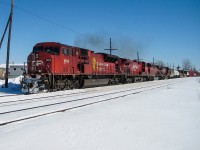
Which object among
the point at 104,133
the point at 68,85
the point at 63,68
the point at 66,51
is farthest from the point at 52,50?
the point at 104,133

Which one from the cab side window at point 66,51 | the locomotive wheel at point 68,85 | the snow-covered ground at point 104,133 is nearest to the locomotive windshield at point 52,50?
the cab side window at point 66,51

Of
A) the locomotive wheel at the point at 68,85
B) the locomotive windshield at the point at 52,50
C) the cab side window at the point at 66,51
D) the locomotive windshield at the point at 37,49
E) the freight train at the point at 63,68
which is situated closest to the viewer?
the freight train at the point at 63,68

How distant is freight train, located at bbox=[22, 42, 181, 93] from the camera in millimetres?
17766

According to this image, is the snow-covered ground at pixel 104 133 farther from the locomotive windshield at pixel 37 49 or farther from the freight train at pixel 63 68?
the locomotive windshield at pixel 37 49

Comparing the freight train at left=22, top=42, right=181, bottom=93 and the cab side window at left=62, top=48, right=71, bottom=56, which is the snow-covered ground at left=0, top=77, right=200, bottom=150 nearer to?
the freight train at left=22, top=42, right=181, bottom=93

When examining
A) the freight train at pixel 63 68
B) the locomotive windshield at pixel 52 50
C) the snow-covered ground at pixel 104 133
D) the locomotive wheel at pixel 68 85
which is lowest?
the snow-covered ground at pixel 104 133

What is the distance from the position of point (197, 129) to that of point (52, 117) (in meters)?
4.31

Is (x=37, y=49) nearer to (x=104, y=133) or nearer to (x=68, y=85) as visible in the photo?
(x=68, y=85)

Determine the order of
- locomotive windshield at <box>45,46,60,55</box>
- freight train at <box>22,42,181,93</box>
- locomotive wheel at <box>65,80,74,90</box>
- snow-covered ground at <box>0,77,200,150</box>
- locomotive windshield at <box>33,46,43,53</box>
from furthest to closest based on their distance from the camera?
1. locomotive wheel at <box>65,80,74,90</box>
2. locomotive windshield at <box>33,46,43,53</box>
3. locomotive windshield at <box>45,46,60,55</box>
4. freight train at <box>22,42,181,93</box>
5. snow-covered ground at <box>0,77,200,150</box>

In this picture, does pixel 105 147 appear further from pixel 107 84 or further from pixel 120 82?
pixel 120 82

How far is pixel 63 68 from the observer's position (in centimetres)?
1952

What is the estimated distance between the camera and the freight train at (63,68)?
58.3 ft

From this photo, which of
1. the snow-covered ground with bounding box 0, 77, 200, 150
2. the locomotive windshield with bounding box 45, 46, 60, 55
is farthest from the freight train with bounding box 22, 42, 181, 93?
the snow-covered ground with bounding box 0, 77, 200, 150

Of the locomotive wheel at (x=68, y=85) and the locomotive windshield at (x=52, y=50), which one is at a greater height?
the locomotive windshield at (x=52, y=50)
